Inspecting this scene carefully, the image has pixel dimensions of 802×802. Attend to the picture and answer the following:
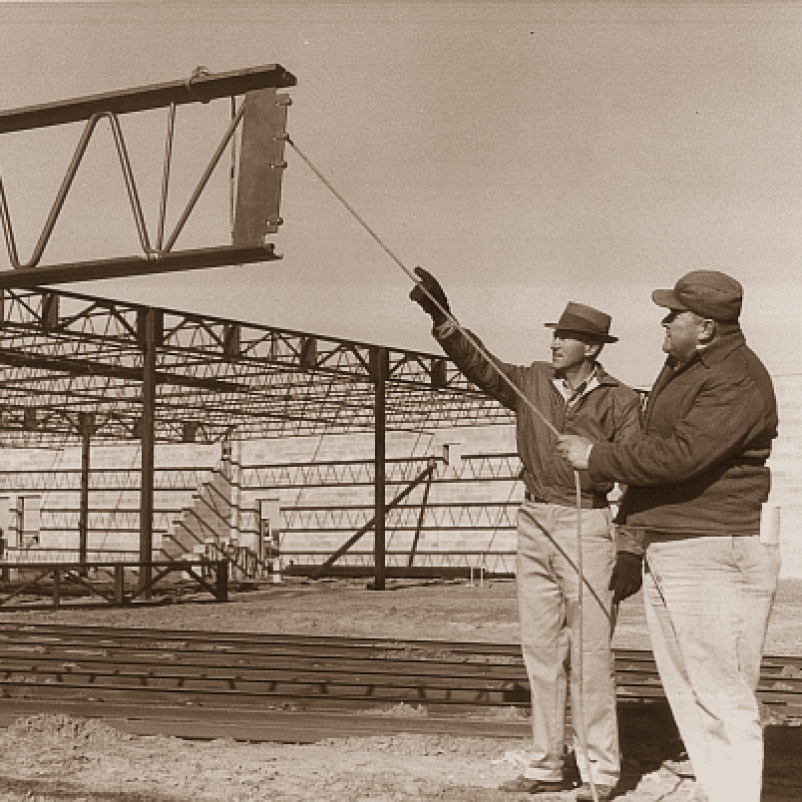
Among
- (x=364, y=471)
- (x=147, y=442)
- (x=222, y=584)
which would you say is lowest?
(x=222, y=584)

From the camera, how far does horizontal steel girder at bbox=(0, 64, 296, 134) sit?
22.3 ft

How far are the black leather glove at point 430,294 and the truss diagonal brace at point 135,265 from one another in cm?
140

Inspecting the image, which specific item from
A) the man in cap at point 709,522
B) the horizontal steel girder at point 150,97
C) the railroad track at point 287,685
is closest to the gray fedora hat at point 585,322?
the man in cap at point 709,522

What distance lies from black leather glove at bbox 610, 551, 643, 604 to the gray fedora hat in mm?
1127

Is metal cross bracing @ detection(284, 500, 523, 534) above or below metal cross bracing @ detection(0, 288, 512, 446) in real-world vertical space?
below

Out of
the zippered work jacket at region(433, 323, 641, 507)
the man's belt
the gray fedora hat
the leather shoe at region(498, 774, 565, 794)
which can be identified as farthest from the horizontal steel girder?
the leather shoe at region(498, 774, 565, 794)

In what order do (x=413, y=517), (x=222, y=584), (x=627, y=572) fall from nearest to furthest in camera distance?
1. (x=627, y=572)
2. (x=222, y=584)
3. (x=413, y=517)

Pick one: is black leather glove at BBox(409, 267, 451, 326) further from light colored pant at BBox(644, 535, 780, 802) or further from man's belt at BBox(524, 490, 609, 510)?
light colored pant at BBox(644, 535, 780, 802)

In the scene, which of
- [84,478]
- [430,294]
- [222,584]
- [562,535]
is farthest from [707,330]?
[84,478]

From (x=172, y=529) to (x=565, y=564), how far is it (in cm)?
3063

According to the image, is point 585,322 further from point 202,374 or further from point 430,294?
point 202,374

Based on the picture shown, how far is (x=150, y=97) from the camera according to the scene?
7.33 meters

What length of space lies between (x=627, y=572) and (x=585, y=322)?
4.07 ft

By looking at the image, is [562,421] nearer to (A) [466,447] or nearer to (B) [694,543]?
(B) [694,543]
